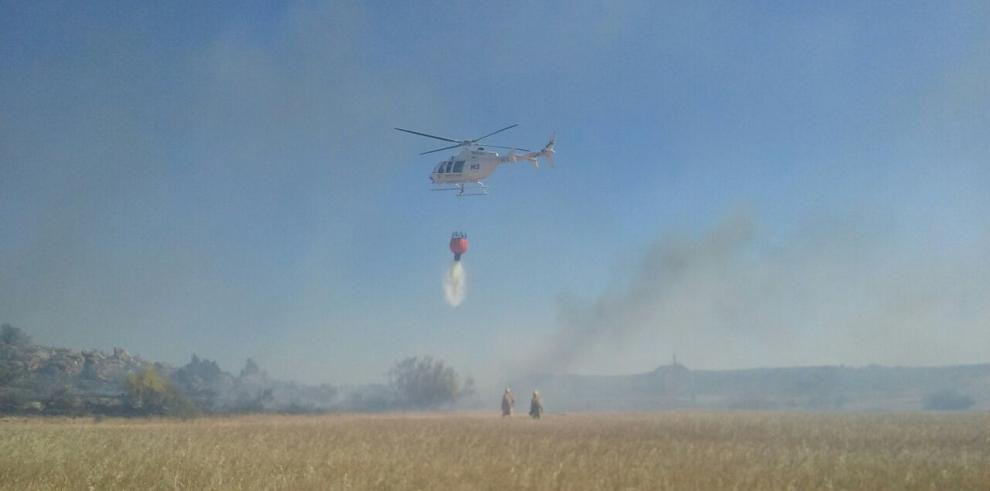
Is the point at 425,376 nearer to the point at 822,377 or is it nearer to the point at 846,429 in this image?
the point at 846,429

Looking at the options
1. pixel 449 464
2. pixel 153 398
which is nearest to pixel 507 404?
pixel 153 398

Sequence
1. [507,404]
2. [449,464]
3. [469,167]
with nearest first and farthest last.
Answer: [449,464] → [469,167] → [507,404]

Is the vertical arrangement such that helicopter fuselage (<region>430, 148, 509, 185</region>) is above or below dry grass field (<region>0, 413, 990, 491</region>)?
above

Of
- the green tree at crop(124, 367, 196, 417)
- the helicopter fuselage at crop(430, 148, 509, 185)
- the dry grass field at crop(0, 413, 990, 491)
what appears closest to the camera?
the dry grass field at crop(0, 413, 990, 491)

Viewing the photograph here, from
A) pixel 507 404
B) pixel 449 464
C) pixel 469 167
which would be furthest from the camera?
pixel 507 404

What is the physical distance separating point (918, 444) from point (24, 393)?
4227 cm

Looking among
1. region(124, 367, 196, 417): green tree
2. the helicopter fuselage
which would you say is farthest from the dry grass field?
region(124, 367, 196, 417): green tree

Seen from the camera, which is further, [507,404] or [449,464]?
[507,404]

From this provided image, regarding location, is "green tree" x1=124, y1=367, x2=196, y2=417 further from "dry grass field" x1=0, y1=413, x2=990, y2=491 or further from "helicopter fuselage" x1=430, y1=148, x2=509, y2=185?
"dry grass field" x1=0, y1=413, x2=990, y2=491

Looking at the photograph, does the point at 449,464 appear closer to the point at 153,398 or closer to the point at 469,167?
the point at 469,167

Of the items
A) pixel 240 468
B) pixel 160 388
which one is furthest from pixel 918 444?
pixel 160 388

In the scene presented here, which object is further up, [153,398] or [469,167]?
[469,167]

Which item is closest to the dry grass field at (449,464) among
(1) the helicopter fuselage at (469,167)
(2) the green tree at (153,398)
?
(1) the helicopter fuselage at (469,167)

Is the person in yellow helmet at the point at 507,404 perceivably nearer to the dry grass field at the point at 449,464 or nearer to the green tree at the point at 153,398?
the green tree at the point at 153,398
